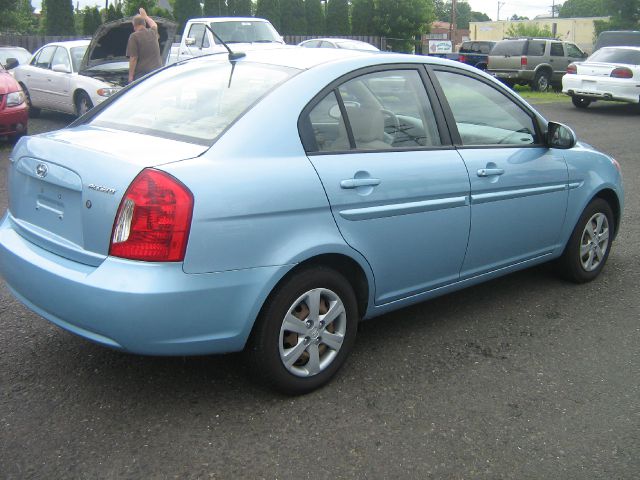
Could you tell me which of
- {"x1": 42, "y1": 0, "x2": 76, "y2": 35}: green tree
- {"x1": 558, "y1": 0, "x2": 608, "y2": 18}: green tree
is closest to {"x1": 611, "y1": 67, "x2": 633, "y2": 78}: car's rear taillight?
{"x1": 42, "y1": 0, "x2": 76, "y2": 35}: green tree

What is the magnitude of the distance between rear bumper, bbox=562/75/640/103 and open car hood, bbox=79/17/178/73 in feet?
33.4

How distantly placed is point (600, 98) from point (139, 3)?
2250cm

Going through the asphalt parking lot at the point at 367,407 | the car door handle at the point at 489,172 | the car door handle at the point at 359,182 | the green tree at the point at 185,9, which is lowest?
the asphalt parking lot at the point at 367,407

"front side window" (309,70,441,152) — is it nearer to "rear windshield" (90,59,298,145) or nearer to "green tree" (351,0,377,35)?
"rear windshield" (90,59,298,145)

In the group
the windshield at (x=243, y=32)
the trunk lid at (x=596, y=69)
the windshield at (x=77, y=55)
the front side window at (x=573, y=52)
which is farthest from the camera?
the front side window at (x=573, y=52)

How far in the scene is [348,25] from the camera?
130 feet

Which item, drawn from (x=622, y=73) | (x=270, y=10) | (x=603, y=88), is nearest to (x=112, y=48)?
(x=603, y=88)

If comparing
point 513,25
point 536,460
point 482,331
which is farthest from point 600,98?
point 513,25

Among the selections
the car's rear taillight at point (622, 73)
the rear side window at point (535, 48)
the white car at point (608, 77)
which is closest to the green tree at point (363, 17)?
the rear side window at point (535, 48)

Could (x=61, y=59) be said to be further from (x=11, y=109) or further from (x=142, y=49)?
(x=11, y=109)

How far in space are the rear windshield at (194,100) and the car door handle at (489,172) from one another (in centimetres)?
125

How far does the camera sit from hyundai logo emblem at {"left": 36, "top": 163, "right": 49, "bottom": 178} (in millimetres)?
3439

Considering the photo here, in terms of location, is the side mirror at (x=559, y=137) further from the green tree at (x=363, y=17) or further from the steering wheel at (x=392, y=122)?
the green tree at (x=363, y=17)

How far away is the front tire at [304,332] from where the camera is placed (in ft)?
10.9
